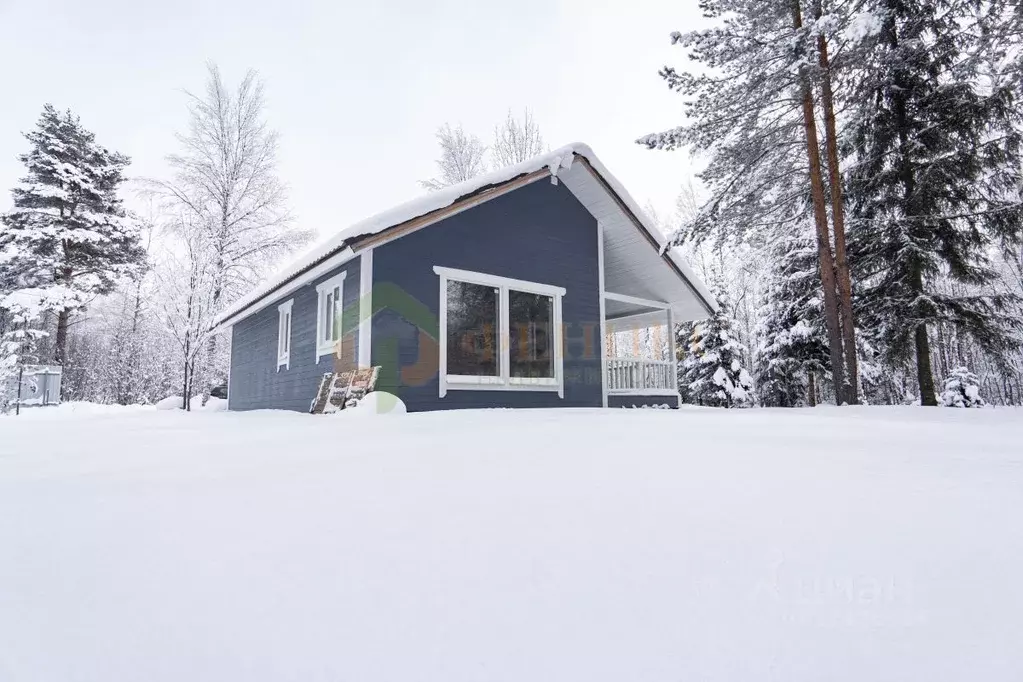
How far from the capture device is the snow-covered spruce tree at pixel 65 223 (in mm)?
17953

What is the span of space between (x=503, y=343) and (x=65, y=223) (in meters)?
18.8

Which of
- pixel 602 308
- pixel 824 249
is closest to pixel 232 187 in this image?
pixel 602 308

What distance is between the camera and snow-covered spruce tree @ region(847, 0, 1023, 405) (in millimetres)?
9742

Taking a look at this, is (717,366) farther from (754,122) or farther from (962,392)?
(754,122)

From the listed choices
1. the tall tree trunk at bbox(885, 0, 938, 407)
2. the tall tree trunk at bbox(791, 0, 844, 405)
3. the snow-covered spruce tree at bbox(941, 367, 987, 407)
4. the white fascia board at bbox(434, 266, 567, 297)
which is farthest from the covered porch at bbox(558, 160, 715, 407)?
the snow-covered spruce tree at bbox(941, 367, 987, 407)

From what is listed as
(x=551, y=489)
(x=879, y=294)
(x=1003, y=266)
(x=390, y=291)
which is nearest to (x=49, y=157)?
(x=390, y=291)

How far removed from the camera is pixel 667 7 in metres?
16.8

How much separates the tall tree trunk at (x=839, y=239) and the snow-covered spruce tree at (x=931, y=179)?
102cm

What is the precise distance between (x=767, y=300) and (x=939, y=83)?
6.79 meters

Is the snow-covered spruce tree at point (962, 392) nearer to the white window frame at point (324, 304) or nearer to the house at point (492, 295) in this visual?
the house at point (492, 295)

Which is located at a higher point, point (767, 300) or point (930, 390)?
point (767, 300)

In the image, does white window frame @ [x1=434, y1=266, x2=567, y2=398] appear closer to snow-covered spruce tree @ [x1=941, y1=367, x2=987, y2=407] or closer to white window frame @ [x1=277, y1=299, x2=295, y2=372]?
white window frame @ [x1=277, y1=299, x2=295, y2=372]

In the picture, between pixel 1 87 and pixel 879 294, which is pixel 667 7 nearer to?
pixel 879 294

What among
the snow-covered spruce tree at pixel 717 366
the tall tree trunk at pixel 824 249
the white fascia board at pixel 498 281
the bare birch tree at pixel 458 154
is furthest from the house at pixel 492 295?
the bare birch tree at pixel 458 154
